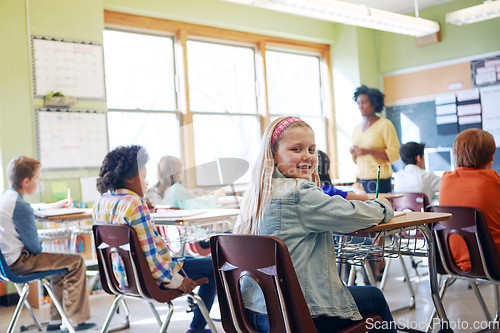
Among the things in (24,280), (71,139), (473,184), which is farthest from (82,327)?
(473,184)

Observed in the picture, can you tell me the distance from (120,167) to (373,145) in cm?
243

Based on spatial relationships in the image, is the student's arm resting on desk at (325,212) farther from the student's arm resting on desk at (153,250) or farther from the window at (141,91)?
the window at (141,91)

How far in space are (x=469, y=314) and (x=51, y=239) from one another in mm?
2999

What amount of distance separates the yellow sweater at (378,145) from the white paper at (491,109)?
2243 mm

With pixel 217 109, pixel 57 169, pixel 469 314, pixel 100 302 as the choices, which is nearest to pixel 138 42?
pixel 217 109

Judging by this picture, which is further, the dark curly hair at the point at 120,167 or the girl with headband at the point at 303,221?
the dark curly hair at the point at 120,167

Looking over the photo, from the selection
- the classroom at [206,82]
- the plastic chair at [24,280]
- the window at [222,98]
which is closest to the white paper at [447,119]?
the classroom at [206,82]

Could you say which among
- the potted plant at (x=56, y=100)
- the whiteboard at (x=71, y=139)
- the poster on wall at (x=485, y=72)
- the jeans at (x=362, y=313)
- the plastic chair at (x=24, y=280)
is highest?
the poster on wall at (x=485, y=72)

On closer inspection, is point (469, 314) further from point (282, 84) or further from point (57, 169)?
point (282, 84)

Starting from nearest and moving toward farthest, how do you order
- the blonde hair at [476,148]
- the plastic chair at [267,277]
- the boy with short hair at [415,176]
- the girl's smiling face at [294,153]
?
the plastic chair at [267,277] < the girl's smiling face at [294,153] < the blonde hair at [476,148] < the boy with short hair at [415,176]

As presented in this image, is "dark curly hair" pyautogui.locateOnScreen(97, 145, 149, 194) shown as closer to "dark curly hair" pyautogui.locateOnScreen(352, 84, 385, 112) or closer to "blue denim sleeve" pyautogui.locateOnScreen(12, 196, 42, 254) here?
"blue denim sleeve" pyautogui.locateOnScreen(12, 196, 42, 254)

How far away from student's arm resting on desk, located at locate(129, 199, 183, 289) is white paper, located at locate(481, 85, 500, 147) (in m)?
4.70

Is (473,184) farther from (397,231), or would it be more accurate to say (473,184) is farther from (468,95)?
(468,95)

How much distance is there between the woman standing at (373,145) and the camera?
4234 mm
